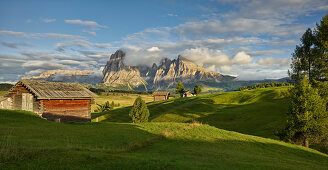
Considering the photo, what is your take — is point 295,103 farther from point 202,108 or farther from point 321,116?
point 202,108

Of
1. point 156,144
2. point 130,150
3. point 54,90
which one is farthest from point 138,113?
point 130,150

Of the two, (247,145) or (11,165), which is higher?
(11,165)

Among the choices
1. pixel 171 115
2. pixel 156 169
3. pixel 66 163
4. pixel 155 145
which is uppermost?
pixel 66 163

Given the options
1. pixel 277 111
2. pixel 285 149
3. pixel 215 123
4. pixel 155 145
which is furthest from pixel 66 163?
pixel 277 111

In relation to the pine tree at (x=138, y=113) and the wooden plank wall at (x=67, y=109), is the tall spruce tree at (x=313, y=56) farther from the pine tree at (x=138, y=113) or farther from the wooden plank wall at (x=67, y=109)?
the wooden plank wall at (x=67, y=109)

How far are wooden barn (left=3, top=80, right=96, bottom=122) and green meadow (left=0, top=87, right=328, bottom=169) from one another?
7390 mm

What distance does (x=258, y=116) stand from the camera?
5325cm

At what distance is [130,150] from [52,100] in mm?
25643

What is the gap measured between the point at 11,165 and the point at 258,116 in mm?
55096

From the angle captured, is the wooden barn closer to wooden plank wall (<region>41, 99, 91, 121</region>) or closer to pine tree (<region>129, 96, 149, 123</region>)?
wooden plank wall (<region>41, 99, 91, 121</region>)

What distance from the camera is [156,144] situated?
788 inches

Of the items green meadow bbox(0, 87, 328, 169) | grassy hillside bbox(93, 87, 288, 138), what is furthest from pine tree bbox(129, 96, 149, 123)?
green meadow bbox(0, 87, 328, 169)

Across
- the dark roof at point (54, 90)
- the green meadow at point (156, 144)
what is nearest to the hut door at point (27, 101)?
the dark roof at point (54, 90)

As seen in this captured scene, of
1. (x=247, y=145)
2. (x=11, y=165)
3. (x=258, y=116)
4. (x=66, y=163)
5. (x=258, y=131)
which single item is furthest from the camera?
(x=258, y=116)
